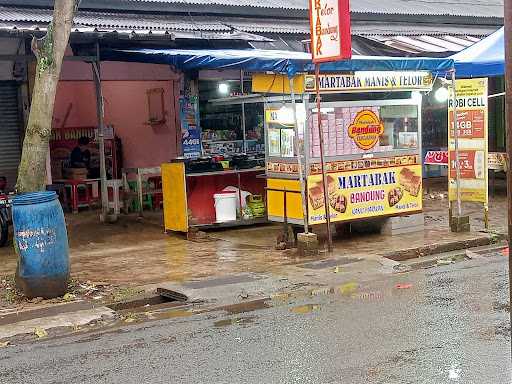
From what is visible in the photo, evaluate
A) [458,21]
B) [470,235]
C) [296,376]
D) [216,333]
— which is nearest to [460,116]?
[470,235]

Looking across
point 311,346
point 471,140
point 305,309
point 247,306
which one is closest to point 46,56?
point 247,306

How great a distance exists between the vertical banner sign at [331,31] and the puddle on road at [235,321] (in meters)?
4.27

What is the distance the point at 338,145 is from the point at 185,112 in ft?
16.4

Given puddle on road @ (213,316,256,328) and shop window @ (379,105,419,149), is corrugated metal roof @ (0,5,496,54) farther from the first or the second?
puddle on road @ (213,316,256,328)

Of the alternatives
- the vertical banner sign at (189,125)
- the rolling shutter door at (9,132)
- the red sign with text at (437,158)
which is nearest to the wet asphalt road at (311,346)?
the vertical banner sign at (189,125)

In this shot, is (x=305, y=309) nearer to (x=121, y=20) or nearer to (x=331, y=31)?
(x=331, y=31)

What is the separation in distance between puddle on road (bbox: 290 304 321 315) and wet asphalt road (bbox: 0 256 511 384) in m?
0.01

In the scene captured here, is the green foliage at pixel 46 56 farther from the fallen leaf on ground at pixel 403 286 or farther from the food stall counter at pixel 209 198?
the fallen leaf on ground at pixel 403 286

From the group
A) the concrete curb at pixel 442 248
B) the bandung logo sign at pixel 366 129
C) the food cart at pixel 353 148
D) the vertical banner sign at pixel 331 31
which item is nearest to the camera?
the vertical banner sign at pixel 331 31

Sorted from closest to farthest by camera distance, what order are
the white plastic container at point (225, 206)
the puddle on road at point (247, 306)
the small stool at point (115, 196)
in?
the puddle on road at point (247, 306), the white plastic container at point (225, 206), the small stool at point (115, 196)

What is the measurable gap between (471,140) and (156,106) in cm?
792

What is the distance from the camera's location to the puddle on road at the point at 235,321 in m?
7.33

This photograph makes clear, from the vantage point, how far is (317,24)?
10555 mm

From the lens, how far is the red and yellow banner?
11.4 metres
